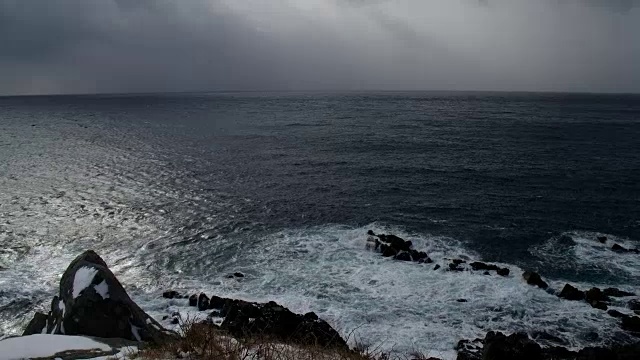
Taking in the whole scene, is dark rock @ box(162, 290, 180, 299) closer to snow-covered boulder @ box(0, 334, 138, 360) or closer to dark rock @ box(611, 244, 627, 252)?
snow-covered boulder @ box(0, 334, 138, 360)

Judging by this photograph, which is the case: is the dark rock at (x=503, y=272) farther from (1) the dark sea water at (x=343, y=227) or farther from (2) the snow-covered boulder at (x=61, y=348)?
(2) the snow-covered boulder at (x=61, y=348)

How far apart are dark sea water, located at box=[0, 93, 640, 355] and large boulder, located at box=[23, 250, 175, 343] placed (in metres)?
7.46

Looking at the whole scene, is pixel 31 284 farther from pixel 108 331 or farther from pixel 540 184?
pixel 540 184

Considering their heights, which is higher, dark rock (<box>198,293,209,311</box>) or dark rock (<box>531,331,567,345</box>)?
dark rock (<box>198,293,209,311</box>)

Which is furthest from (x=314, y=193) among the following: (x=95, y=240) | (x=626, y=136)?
(x=626, y=136)

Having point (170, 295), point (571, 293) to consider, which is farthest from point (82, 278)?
point (571, 293)

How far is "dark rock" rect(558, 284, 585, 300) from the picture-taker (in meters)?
22.0

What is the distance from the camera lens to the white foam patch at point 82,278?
44.3 feet

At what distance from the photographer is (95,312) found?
41.9 feet

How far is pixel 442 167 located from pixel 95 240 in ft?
135

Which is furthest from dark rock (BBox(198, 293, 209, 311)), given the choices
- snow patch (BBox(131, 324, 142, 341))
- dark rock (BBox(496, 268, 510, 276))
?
dark rock (BBox(496, 268, 510, 276))

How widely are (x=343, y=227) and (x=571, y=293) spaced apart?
16.0 metres

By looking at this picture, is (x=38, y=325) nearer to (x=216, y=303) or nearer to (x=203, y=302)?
(x=203, y=302)

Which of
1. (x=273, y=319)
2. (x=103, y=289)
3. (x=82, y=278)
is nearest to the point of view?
(x=103, y=289)
